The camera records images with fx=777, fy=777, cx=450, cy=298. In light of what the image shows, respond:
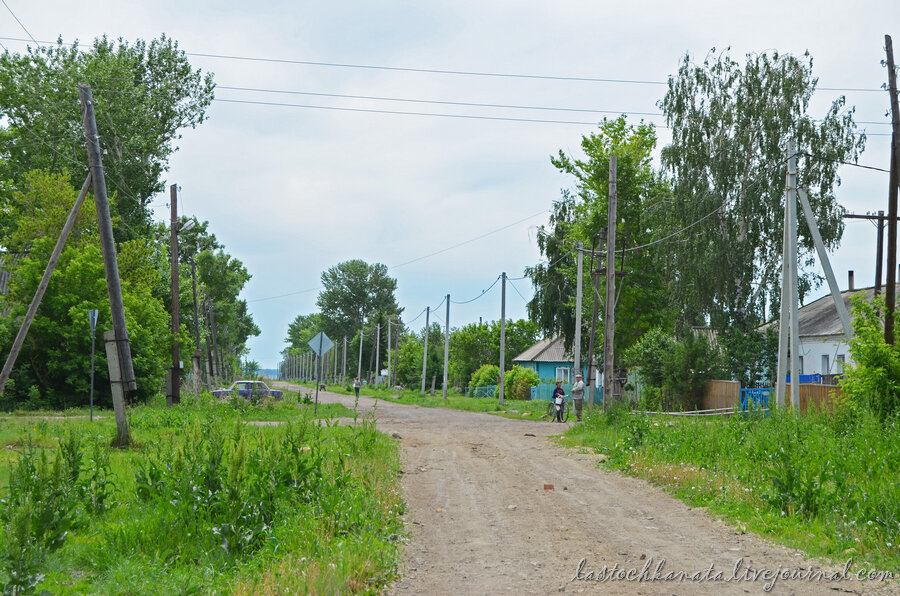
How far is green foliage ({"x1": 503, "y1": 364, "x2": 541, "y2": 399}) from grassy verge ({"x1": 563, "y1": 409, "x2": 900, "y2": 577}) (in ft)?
137

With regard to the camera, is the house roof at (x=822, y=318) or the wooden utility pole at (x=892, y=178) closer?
the wooden utility pole at (x=892, y=178)

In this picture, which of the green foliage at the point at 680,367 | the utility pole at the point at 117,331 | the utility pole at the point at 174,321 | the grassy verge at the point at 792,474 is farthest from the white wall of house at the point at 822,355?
the utility pole at the point at 117,331

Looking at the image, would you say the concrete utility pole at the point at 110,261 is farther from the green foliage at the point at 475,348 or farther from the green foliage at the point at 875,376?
the green foliage at the point at 475,348

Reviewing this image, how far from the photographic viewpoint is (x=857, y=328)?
1775cm

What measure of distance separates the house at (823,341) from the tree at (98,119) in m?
32.8

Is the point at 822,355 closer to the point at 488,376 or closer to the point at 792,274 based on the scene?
the point at 792,274

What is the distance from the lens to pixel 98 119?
127 ft

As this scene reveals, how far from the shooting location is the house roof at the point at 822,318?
3847cm

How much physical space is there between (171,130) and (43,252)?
14.9 metres

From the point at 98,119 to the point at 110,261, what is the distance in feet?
87.2

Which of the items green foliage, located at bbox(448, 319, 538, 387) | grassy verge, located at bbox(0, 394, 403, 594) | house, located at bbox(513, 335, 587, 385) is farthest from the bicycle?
green foliage, located at bbox(448, 319, 538, 387)

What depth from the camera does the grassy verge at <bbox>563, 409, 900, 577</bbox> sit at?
7879 mm

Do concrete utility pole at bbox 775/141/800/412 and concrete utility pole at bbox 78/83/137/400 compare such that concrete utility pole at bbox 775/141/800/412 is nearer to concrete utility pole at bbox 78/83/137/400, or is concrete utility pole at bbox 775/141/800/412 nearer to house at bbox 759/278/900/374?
concrete utility pole at bbox 78/83/137/400

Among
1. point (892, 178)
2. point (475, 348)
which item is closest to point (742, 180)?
point (892, 178)
